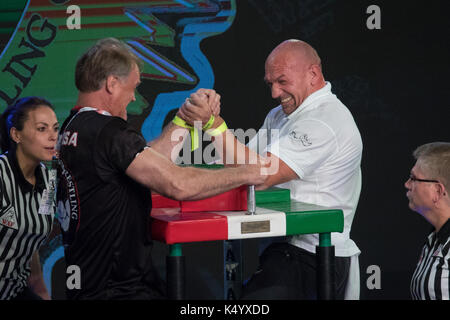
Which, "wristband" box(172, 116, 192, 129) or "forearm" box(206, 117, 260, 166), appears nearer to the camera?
"forearm" box(206, 117, 260, 166)

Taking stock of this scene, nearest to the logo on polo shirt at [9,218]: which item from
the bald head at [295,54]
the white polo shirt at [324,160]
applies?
the white polo shirt at [324,160]

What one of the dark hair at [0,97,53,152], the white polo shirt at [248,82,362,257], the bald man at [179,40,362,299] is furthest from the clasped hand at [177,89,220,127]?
the dark hair at [0,97,53,152]

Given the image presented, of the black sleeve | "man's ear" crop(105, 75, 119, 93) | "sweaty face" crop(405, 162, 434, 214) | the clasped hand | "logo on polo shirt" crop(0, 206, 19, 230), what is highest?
"man's ear" crop(105, 75, 119, 93)

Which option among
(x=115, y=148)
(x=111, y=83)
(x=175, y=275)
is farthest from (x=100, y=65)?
(x=175, y=275)

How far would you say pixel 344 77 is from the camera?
191 inches

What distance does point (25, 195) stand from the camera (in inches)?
123

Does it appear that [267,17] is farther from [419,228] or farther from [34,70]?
[419,228]

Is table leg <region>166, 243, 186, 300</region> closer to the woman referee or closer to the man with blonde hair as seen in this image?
the man with blonde hair

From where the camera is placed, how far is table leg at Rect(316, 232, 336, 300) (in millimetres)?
2465

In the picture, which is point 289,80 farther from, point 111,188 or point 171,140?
point 111,188

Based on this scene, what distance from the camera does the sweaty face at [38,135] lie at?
323 cm

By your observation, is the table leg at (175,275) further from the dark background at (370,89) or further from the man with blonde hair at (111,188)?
the dark background at (370,89)

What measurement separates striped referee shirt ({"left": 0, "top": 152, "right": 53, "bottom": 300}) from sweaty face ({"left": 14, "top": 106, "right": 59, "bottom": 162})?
87 millimetres

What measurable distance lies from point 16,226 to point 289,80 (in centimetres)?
146
